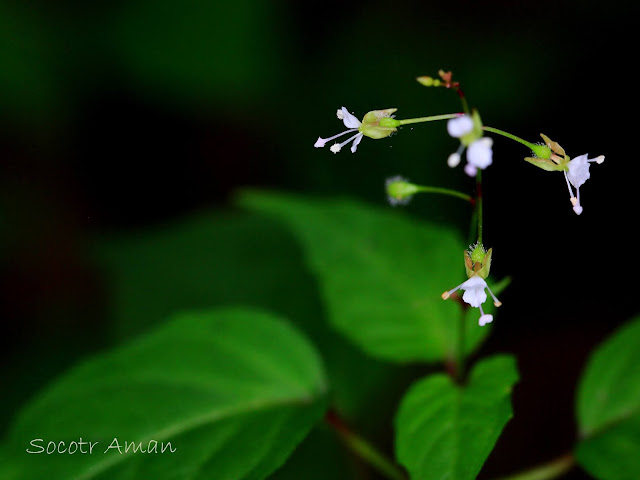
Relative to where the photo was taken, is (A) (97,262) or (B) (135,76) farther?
(B) (135,76)

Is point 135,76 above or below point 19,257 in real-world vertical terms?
above

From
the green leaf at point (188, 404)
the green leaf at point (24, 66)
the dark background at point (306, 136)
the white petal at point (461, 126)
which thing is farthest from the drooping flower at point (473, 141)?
the green leaf at point (24, 66)

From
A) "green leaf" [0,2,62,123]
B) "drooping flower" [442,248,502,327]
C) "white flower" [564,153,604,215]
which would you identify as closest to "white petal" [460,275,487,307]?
"drooping flower" [442,248,502,327]

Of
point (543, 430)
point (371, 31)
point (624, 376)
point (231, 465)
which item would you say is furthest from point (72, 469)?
point (371, 31)

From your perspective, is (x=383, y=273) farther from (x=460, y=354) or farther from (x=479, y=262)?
(x=479, y=262)

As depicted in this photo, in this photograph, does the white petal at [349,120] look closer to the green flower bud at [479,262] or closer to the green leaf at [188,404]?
the green flower bud at [479,262]

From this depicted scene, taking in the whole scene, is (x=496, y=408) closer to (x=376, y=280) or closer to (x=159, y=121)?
(x=376, y=280)
